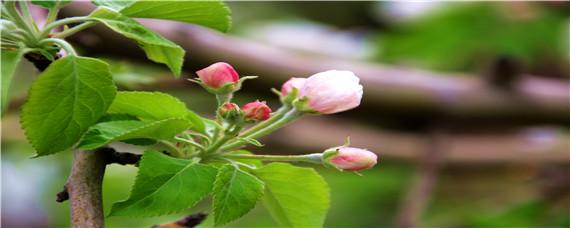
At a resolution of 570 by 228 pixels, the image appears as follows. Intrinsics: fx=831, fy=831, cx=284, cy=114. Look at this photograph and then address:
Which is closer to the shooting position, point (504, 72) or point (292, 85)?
point (292, 85)

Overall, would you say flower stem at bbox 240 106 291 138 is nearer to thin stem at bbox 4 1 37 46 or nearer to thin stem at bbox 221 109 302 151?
thin stem at bbox 221 109 302 151

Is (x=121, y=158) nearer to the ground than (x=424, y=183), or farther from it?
nearer to the ground

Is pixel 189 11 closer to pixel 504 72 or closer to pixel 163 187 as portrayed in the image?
pixel 163 187

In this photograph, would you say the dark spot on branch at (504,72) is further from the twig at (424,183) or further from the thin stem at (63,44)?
the thin stem at (63,44)

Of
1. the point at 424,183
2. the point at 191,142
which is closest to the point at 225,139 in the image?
the point at 191,142

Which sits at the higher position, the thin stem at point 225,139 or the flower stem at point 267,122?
the flower stem at point 267,122

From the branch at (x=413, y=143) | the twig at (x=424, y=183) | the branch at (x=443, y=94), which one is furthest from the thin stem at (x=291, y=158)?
the branch at (x=413, y=143)
